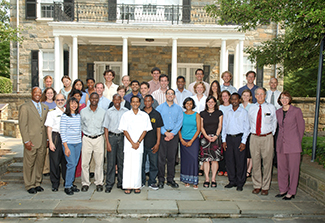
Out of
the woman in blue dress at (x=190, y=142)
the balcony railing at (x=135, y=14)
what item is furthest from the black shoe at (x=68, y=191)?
the balcony railing at (x=135, y=14)

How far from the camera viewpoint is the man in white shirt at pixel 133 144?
5.14 m

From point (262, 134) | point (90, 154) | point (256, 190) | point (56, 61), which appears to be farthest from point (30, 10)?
point (256, 190)

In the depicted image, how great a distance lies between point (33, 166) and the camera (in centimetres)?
531

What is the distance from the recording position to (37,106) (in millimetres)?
5297

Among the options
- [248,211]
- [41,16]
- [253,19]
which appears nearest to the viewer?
[248,211]

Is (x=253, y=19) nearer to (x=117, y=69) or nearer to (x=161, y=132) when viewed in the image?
(x=161, y=132)

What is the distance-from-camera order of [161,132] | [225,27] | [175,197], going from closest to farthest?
1. [175,197]
2. [161,132]
3. [225,27]

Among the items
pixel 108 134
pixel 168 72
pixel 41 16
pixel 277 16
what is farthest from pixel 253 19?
pixel 41 16

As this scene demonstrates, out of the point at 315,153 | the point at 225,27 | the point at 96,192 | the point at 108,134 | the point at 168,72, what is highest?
the point at 225,27

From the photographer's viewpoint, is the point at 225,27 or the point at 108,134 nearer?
the point at 108,134

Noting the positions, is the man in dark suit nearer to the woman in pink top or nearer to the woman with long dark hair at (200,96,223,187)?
→ the woman with long dark hair at (200,96,223,187)

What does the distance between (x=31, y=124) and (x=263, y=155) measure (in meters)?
4.34

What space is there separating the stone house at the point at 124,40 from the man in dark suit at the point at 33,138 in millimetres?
6912

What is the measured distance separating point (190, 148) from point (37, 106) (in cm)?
300
